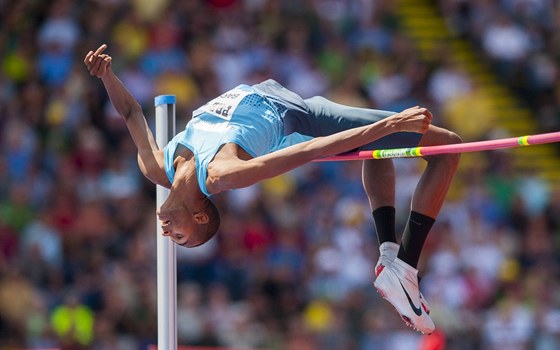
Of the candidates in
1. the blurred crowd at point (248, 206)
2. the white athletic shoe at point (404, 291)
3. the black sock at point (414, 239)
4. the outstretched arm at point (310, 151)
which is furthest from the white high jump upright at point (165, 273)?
the blurred crowd at point (248, 206)

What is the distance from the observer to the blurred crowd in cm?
985

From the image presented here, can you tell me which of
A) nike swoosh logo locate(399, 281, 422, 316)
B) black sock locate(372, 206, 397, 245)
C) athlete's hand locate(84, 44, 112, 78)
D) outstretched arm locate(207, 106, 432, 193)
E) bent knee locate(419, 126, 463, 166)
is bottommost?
nike swoosh logo locate(399, 281, 422, 316)

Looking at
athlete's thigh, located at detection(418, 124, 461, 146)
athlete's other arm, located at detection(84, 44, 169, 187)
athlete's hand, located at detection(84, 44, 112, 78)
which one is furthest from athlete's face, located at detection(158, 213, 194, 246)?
athlete's thigh, located at detection(418, 124, 461, 146)

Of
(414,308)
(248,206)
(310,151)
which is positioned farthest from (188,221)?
(248,206)

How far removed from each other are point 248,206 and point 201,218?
16.2ft

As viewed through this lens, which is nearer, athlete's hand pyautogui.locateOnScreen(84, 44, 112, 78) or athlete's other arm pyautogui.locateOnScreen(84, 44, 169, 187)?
athlete's other arm pyautogui.locateOnScreen(84, 44, 169, 187)

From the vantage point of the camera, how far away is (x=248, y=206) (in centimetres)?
1083

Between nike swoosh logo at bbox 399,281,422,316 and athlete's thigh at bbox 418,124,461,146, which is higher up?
athlete's thigh at bbox 418,124,461,146

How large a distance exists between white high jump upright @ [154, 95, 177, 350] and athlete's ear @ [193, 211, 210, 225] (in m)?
0.40

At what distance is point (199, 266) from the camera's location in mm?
10359

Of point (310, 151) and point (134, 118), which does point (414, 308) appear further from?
point (134, 118)

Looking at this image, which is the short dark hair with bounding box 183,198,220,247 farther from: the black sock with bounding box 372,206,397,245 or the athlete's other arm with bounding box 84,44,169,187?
the black sock with bounding box 372,206,397,245

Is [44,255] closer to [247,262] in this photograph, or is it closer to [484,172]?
[247,262]

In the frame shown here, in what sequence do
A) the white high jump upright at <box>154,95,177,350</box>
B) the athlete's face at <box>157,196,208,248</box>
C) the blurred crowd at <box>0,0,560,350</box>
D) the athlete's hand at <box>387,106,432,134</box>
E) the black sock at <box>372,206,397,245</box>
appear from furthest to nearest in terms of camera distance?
the blurred crowd at <box>0,0,560,350</box> < the black sock at <box>372,206,397,245</box> < the white high jump upright at <box>154,95,177,350</box> < the athlete's face at <box>157,196,208,248</box> < the athlete's hand at <box>387,106,432,134</box>
